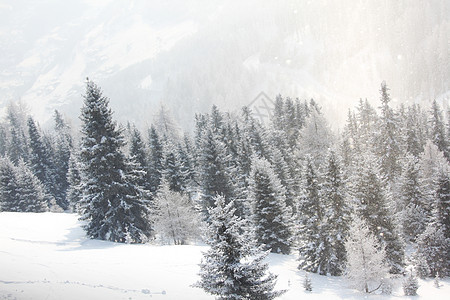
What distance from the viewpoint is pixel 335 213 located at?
24500 millimetres

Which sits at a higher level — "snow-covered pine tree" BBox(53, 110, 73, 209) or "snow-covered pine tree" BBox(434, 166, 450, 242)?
"snow-covered pine tree" BBox(53, 110, 73, 209)

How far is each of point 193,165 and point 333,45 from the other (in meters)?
175

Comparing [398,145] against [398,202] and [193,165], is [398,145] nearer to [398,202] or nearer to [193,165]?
[398,202]

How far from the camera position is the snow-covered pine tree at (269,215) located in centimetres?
2717

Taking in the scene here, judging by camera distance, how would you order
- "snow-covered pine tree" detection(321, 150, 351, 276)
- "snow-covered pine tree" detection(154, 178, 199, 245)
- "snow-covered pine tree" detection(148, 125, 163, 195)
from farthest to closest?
1. "snow-covered pine tree" detection(148, 125, 163, 195)
2. "snow-covered pine tree" detection(154, 178, 199, 245)
3. "snow-covered pine tree" detection(321, 150, 351, 276)

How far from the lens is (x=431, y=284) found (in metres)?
23.1

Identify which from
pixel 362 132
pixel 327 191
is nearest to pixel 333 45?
pixel 362 132

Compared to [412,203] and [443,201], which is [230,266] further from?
[412,203]

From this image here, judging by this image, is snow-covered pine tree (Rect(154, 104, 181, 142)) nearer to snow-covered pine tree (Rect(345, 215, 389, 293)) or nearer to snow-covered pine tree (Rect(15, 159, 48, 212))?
snow-covered pine tree (Rect(15, 159, 48, 212))

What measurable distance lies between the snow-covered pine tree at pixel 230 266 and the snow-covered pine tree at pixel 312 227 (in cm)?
1442

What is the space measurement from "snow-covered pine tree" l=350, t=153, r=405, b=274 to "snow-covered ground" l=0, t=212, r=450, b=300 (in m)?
2.59

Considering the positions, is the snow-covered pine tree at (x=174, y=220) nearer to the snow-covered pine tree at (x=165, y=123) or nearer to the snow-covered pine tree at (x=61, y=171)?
the snow-covered pine tree at (x=61, y=171)

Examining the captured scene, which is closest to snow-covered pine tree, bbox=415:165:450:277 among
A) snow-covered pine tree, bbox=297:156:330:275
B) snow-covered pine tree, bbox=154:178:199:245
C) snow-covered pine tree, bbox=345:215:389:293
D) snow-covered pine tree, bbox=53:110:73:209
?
snow-covered pine tree, bbox=345:215:389:293

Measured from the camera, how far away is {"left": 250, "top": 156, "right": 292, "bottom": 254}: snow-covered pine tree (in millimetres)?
27172
